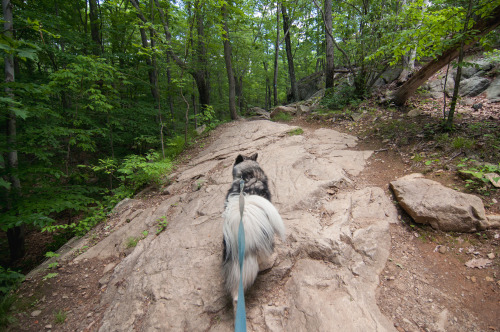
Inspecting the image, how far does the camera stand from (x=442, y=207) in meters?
2.60

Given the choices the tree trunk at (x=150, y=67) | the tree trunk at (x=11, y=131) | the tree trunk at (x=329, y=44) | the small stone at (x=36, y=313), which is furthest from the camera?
the tree trunk at (x=329, y=44)

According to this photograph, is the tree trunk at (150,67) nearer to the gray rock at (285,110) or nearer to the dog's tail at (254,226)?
the gray rock at (285,110)

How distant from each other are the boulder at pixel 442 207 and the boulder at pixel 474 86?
17.7 ft

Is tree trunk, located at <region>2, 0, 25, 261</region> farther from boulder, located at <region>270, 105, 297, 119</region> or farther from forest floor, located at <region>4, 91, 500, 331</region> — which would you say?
boulder, located at <region>270, 105, 297, 119</region>

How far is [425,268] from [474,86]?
7085 millimetres

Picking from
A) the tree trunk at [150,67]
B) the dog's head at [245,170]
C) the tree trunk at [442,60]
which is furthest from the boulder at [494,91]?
the tree trunk at [150,67]

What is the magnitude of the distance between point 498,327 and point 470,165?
8.40 ft

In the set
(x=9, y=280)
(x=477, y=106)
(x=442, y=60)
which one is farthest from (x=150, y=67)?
(x=477, y=106)

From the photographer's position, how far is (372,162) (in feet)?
14.7

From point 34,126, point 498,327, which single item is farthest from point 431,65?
point 34,126

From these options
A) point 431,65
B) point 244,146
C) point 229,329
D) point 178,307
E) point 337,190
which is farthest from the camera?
point 244,146

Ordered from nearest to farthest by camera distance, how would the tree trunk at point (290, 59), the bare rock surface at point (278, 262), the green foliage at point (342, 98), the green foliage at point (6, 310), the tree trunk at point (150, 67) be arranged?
the bare rock surface at point (278, 262)
the green foliage at point (6, 310)
the tree trunk at point (150, 67)
the green foliage at point (342, 98)
the tree trunk at point (290, 59)

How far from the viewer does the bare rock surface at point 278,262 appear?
6.49 ft

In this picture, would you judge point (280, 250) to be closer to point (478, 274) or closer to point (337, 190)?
point (337, 190)
